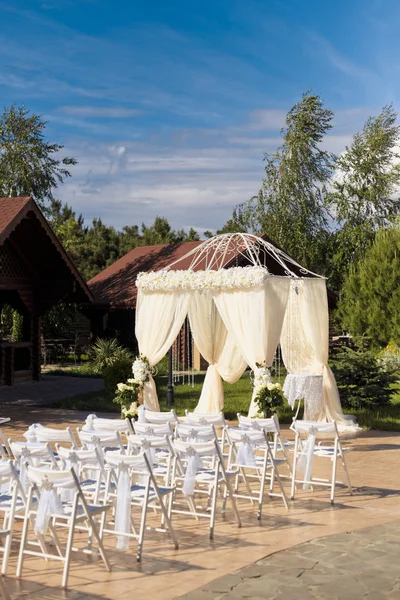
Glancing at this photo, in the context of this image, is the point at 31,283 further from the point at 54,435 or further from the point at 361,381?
the point at 54,435

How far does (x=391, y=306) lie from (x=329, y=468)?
2009 centimetres

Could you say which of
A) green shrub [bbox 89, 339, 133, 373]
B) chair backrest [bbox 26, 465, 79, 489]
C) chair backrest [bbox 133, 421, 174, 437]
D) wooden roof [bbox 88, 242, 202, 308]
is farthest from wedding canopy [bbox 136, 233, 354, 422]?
wooden roof [bbox 88, 242, 202, 308]

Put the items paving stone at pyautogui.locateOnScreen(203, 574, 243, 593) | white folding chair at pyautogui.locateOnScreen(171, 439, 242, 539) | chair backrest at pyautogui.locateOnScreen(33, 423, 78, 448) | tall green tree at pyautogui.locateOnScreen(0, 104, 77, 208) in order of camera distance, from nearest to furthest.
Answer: paving stone at pyautogui.locateOnScreen(203, 574, 243, 593), white folding chair at pyautogui.locateOnScreen(171, 439, 242, 539), chair backrest at pyautogui.locateOnScreen(33, 423, 78, 448), tall green tree at pyautogui.locateOnScreen(0, 104, 77, 208)

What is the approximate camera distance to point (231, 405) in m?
17.9

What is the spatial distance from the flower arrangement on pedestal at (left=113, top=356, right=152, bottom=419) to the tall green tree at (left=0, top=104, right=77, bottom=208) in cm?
1961

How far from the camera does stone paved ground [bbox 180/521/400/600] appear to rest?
6246 mm

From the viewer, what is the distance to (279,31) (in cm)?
2186

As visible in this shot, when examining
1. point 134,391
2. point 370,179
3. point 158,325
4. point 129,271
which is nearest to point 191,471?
point 134,391

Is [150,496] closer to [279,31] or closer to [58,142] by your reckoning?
[279,31]

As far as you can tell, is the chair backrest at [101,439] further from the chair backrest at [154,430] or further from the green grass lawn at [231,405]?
the green grass lawn at [231,405]

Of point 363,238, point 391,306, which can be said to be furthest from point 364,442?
point 363,238

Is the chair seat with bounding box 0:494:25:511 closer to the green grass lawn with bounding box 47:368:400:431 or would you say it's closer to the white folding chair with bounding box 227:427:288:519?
the white folding chair with bounding box 227:427:288:519

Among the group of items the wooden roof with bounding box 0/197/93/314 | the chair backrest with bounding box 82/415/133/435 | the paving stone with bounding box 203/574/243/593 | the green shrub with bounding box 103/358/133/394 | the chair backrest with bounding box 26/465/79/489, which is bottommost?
the paving stone with bounding box 203/574/243/593

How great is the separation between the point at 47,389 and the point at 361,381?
838cm
